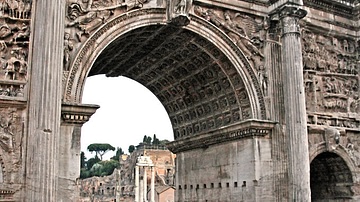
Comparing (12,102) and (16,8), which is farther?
(16,8)

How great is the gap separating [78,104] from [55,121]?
994mm

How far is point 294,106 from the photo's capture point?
14211 millimetres

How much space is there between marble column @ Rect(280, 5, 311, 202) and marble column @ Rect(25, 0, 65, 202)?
6.96 m

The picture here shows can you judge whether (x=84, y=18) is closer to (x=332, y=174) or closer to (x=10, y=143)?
(x=10, y=143)

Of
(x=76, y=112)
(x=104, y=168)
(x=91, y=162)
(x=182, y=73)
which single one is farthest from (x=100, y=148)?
(x=76, y=112)

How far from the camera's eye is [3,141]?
1059 centimetres

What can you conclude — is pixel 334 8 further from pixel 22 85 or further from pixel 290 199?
pixel 22 85

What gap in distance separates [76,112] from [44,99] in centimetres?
103

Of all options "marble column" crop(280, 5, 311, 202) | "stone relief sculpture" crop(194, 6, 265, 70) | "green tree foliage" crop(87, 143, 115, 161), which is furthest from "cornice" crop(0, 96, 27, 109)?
"green tree foliage" crop(87, 143, 115, 161)

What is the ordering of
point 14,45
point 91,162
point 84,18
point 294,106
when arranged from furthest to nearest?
point 91,162 → point 294,106 → point 84,18 → point 14,45

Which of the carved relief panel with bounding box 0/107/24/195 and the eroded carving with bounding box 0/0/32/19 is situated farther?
the eroded carving with bounding box 0/0/32/19

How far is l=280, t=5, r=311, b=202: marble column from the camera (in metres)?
13.8

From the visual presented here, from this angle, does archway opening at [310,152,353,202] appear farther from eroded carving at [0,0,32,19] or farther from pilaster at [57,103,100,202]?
eroded carving at [0,0,32,19]

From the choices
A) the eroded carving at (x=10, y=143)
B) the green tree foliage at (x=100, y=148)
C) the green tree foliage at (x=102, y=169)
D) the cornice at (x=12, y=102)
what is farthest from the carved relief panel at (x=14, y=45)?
the green tree foliage at (x=100, y=148)
